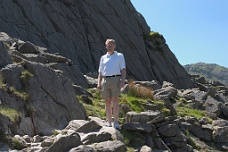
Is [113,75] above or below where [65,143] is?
above

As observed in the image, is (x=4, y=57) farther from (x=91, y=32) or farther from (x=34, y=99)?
(x=91, y=32)

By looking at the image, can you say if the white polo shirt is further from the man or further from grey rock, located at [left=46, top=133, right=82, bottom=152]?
grey rock, located at [left=46, top=133, right=82, bottom=152]

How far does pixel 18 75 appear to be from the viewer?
16.8 meters

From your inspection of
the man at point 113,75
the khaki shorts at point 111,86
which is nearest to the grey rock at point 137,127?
the man at point 113,75

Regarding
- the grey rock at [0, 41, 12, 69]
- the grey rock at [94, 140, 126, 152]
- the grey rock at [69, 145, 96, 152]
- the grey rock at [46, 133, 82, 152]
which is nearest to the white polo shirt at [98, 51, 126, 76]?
the grey rock at [94, 140, 126, 152]

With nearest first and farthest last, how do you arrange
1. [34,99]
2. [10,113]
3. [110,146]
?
[110,146] < [10,113] < [34,99]

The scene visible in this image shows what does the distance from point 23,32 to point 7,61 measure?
2701 cm

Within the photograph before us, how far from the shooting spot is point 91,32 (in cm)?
5569

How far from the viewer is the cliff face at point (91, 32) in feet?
148

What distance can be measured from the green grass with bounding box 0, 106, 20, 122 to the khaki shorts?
3.99 m

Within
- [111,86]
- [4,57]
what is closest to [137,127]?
[111,86]

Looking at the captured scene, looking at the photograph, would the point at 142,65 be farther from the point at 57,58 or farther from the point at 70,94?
the point at 70,94

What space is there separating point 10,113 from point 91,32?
42.1 metres

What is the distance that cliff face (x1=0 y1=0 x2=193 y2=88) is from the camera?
148ft
